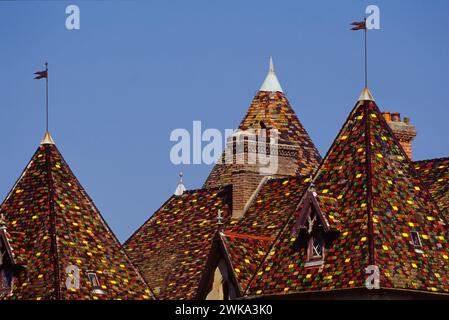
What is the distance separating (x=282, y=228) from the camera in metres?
56.1

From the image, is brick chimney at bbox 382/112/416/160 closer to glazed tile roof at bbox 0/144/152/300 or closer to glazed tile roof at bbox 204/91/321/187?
glazed tile roof at bbox 204/91/321/187

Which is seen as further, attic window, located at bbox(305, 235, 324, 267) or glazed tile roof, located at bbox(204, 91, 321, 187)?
glazed tile roof, located at bbox(204, 91, 321, 187)

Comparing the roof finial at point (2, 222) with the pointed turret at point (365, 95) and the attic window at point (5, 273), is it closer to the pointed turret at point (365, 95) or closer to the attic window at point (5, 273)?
the attic window at point (5, 273)

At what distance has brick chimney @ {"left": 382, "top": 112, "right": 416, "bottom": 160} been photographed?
68812 millimetres

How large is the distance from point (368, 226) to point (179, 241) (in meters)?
12.9

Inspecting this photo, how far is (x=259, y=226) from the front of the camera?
62281mm

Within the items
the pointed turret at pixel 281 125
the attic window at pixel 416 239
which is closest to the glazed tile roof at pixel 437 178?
the attic window at pixel 416 239

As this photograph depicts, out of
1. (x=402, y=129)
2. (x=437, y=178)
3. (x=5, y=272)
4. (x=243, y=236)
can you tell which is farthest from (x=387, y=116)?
(x=5, y=272)

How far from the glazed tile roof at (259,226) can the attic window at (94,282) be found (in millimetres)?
4450

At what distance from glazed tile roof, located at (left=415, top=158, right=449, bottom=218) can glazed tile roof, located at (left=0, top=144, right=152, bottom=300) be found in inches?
372

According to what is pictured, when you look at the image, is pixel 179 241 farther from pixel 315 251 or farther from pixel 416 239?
pixel 416 239

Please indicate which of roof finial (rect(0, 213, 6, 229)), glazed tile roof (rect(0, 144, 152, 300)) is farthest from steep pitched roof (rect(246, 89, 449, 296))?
roof finial (rect(0, 213, 6, 229))

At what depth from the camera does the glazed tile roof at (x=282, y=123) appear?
68625 mm

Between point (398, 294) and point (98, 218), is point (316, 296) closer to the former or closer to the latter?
point (398, 294)
